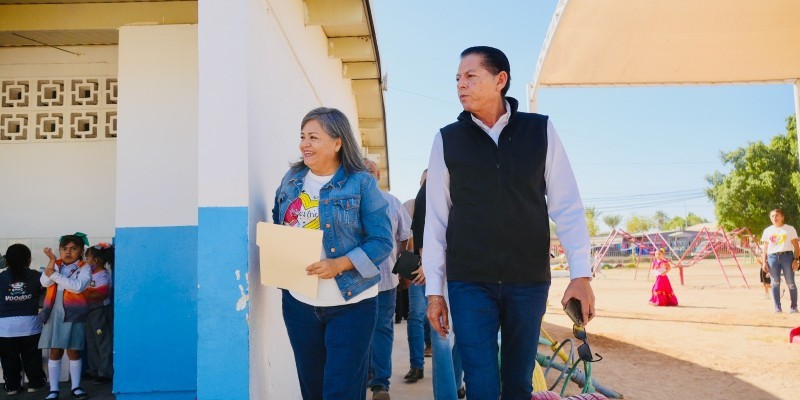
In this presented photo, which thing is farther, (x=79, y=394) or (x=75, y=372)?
(x=75, y=372)

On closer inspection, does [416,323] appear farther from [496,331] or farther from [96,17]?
[96,17]

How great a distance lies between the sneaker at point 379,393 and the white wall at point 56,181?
11.6ft

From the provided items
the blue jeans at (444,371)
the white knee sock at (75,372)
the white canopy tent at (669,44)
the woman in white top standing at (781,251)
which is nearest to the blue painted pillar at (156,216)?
the white knee sock at (75,372)

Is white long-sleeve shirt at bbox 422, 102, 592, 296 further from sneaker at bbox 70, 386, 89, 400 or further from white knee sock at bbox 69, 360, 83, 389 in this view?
white knee sock at bbox 69, 360, 83, 389

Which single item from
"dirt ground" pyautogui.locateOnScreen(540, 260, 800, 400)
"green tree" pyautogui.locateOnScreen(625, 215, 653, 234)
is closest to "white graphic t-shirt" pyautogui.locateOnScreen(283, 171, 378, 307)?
"dirt ground" pyautogui.locateOnScreen(540, 260, 800, 400)

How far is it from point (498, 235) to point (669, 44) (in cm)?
852

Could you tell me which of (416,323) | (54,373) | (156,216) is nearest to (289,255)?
(156,216)

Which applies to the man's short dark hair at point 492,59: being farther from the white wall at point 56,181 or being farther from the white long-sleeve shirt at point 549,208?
the white wall at point 56,181

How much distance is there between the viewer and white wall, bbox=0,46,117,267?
651cm

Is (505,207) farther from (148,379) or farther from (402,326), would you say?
(402,326)

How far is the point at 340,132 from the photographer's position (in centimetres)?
322

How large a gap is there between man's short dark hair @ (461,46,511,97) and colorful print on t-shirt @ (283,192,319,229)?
1080 mm

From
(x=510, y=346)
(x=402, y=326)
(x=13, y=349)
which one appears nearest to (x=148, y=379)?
(x=13, y=349)

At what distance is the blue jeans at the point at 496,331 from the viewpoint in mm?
2566
